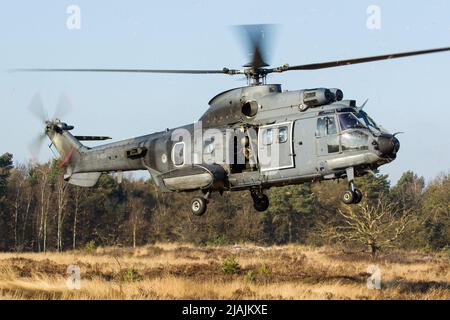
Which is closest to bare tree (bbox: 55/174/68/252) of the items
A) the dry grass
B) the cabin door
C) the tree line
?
the tree line

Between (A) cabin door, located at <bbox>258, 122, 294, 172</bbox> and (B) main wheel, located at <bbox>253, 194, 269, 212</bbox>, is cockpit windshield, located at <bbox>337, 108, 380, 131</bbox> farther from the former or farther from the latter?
(B) main wheel, located at <bbox>253, 194, 269, 212</bbox>

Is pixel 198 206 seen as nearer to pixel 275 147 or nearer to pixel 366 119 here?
pixel 275 147

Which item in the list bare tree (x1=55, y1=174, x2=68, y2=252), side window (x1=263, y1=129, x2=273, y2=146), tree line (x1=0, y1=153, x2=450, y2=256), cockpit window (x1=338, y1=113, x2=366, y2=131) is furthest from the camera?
tree line (x1=0, y1=153, x2=450, y2=256)

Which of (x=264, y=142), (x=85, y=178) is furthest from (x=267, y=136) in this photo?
(x=85, y=178)

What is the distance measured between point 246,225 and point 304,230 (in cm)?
664

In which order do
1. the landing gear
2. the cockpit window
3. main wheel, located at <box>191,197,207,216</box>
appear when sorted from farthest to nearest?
the landing gear, main wheel, located at <box>191,197,207,216</box>, the cockpit window

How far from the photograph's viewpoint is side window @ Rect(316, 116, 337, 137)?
17.1 m

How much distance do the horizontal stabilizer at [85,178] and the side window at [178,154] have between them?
12.2 feet

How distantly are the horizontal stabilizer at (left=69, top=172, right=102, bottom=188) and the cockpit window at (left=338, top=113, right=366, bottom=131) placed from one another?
882 cm

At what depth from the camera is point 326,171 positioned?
17109 mm

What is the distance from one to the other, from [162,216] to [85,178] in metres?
41.1
